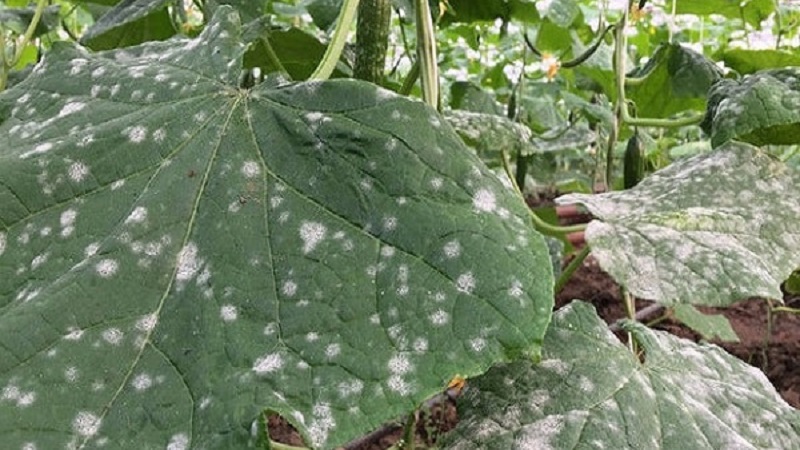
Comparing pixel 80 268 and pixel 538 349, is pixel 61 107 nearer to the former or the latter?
pixel 80 268

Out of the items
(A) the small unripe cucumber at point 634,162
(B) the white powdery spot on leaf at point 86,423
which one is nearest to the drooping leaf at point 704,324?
(A) the small unripe cucumber at point 634,162

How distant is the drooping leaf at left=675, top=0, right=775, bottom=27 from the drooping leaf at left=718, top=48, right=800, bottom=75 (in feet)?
1.89

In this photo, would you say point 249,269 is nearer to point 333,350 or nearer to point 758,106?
point 333,350

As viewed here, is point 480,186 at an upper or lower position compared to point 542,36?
upper

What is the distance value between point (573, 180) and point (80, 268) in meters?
3.90

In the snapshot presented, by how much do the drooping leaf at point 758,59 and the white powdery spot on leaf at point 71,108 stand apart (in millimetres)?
1602

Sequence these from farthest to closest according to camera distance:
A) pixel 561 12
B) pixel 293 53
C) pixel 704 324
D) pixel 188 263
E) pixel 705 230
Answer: pixel 561 12, pixel 704 324, pixel 293 53, pixel 705 230, pixel 188 263

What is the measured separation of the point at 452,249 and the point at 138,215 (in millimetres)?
289

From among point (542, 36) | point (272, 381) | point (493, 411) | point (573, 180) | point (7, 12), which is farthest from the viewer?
point (573, 180)

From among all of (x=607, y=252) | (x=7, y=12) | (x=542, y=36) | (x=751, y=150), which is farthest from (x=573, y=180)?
(x=607, y=252)

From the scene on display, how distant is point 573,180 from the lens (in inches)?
180

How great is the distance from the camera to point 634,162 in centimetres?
212

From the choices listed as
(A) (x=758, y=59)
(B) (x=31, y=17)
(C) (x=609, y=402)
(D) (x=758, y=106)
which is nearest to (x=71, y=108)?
(C) (x=609, y=402)

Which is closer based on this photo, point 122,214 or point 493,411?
point 122,214
